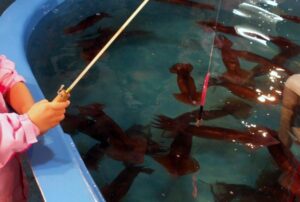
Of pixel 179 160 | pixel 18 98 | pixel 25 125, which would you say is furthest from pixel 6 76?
pixel 179 160

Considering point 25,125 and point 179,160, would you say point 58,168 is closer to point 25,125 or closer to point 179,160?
point 25,125

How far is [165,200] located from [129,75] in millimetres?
775

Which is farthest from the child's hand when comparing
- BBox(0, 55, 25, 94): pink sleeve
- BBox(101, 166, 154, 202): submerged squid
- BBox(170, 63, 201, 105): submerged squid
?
BBox(170, 63, 201, 105): submerged squid

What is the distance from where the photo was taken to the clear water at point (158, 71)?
1.63 m

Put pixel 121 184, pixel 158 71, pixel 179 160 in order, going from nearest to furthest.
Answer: pixel 121 184 → pixel 179 160 → pixel 158 71

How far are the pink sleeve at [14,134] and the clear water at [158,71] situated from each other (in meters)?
0.63

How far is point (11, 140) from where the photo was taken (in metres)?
0.93

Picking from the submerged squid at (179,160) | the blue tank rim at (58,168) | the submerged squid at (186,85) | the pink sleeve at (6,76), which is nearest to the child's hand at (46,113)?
→ the blue tank rim at (58,168)

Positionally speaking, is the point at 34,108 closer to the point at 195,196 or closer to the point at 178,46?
the point at 195,196

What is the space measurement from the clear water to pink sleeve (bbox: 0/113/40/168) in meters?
0.63

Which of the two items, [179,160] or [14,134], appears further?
[179,160]

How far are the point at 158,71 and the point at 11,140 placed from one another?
4.25 feet

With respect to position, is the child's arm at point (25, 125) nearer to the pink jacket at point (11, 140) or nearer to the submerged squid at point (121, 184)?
the pink jacket at point (11, 140)

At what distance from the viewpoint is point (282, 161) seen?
166cm
